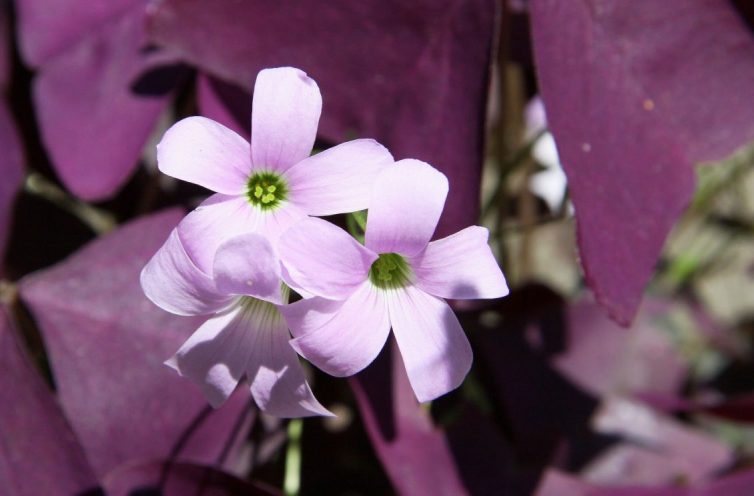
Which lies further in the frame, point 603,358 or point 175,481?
point 603,358

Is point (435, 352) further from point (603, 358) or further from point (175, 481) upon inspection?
point (603, 358)

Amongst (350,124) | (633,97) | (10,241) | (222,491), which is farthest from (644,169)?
(10,241)

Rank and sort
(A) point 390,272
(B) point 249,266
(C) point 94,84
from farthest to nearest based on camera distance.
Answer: (C) point 94,84, (A) point 390,272, (B) point 249,266

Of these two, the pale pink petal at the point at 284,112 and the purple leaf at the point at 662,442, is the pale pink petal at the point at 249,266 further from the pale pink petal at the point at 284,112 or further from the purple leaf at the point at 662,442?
the purple leaf at the point at 662,442

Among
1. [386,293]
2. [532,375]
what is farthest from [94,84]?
[532,375]

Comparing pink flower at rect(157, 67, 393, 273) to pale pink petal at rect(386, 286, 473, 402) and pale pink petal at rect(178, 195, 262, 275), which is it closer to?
pale pink petal at rect(178, 195, 262, 275)

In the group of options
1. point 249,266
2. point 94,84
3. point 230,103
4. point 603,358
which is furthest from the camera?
point 603,358

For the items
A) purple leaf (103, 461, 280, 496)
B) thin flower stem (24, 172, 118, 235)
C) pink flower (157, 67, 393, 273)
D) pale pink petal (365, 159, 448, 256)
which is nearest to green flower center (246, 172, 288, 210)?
pink flower (157, 67, 393, 273)
